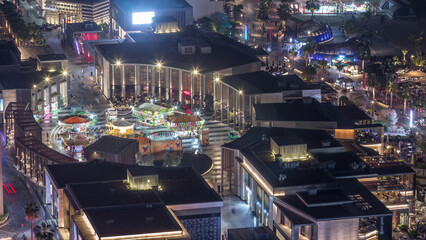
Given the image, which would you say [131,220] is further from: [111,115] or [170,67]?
[170,67]

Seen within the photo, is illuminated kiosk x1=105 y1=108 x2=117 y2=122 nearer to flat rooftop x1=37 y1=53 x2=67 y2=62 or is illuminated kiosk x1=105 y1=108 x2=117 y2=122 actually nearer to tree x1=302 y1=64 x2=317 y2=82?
flat rooftop x1=37 y1=53 x2=67 y2=62

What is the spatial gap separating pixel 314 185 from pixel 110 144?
31.6 meters

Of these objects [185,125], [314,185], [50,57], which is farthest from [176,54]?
[314,185]

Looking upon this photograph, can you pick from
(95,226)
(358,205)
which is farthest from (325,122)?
(95,226)

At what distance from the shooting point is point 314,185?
411 ft

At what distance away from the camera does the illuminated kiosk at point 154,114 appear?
537ft

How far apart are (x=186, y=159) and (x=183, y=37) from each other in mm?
50396

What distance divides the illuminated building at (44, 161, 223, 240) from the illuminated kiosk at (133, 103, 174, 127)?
3122 cm

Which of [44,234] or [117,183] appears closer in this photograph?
[44,234]

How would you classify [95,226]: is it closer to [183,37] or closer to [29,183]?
[29,183]

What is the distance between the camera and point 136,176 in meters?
122

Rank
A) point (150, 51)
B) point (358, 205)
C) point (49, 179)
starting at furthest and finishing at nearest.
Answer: point (150, 51)
point (49, 179)
point (358, 205)

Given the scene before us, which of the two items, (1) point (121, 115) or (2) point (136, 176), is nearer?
(2) point (136, 176)

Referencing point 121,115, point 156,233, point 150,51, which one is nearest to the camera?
point 156,233
